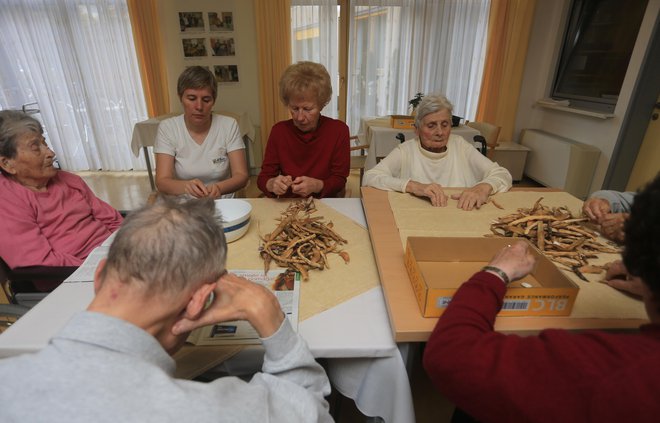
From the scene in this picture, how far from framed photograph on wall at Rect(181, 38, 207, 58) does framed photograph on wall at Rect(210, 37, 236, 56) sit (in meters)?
0.14

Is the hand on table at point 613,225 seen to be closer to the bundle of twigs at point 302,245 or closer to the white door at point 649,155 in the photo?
the bundle of twigs at point 302,245

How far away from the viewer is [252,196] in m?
4.43

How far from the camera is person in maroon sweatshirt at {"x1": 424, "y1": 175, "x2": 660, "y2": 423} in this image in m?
0.58

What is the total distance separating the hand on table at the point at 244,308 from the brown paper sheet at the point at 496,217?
2.27 feet

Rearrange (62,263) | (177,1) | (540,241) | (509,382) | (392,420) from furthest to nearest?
(177,1)
(62,263)
(540,241)
(392,420)
(509,382)

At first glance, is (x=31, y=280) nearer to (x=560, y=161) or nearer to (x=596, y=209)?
(x=596, y=209)

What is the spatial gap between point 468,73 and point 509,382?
5222 millimetres

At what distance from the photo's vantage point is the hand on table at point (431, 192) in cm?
169

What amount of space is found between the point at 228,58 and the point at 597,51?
16.1ft

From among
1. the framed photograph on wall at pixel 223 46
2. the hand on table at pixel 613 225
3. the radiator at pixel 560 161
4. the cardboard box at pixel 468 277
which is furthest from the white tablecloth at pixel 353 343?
the framed photograph on wall at pixel 223 46

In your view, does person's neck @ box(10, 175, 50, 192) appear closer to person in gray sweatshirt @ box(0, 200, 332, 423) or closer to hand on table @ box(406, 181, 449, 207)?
person in gray sweatshirt @ box(0, 200, 332, 423)

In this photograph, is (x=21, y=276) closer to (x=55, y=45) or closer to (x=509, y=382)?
(x=509, y=382)

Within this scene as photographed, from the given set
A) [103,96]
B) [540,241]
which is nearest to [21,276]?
[540,241]

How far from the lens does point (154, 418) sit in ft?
1.72
